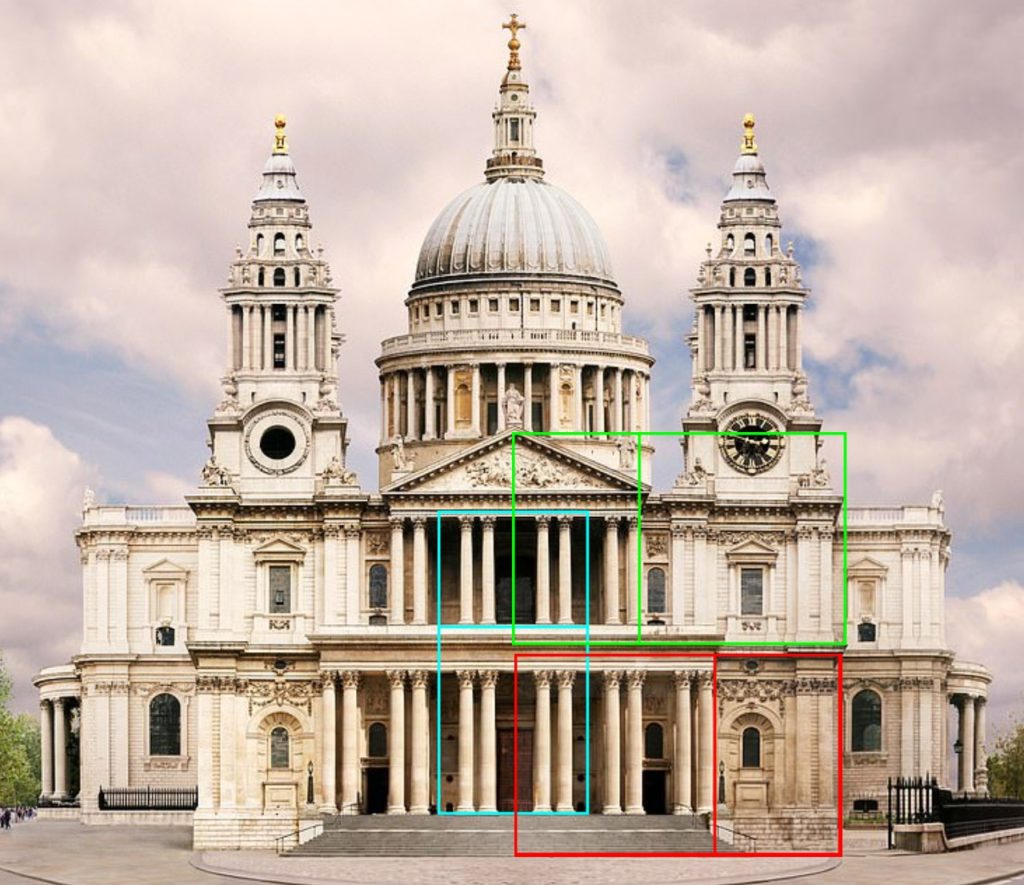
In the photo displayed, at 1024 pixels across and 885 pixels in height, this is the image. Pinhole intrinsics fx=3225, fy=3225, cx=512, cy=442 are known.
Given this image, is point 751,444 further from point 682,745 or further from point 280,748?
point 280,748

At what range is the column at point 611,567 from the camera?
509 ft

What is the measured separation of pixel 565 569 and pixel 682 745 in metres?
10.3

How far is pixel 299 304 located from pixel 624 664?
25.0m

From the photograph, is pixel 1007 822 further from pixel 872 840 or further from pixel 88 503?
pixel 88 503

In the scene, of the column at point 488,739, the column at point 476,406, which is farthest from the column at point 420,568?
the column at point 476,406

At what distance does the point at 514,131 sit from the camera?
583 feet

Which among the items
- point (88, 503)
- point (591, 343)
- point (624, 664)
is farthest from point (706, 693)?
point (88, 503)

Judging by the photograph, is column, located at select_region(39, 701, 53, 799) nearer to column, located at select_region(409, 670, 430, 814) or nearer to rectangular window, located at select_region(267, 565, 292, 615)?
rectangular window, located at select_region(267, 565, 292, 615)

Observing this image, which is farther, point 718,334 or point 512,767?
point 718,334

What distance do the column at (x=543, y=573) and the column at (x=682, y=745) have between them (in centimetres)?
712

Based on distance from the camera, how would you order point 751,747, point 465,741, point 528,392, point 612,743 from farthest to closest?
1. point 528,392
2. point 751,747
3. point 465,741
4. point 612,743

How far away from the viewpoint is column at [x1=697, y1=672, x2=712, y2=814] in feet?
495

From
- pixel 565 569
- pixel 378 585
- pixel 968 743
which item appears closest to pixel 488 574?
pixel 565 569

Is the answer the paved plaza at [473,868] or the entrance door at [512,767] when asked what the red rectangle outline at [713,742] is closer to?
the entrance door at [512,767]
